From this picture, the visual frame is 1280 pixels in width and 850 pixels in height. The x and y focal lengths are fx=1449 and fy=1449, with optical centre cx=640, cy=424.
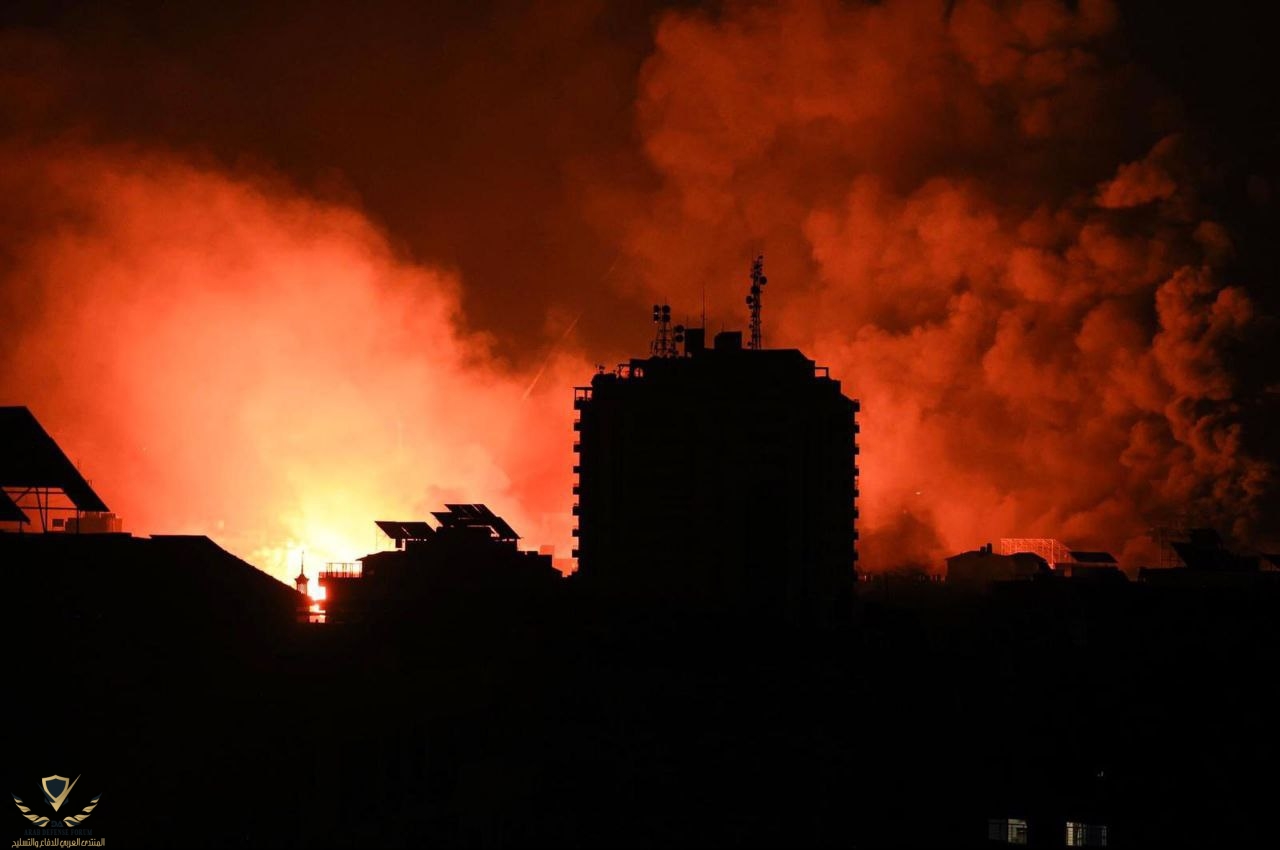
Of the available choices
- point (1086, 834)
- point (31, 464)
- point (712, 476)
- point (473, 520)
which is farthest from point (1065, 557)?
point (31, 464)

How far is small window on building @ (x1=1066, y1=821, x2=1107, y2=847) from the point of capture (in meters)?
54.1

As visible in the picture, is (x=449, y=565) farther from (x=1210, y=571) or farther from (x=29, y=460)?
(x=29, y=460)

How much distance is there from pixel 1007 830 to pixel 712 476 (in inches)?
3005

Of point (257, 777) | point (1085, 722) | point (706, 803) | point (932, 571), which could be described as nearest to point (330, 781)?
point (257, 777)

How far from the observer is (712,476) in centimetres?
12988

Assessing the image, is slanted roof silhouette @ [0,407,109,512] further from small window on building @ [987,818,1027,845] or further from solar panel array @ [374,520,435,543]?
solar panel array @ [374,520,435,543]

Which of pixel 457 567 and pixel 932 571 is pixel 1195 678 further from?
pixel 932 571

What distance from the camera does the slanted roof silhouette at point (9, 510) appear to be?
42094mm

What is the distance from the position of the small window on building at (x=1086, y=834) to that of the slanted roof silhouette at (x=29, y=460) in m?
36.2

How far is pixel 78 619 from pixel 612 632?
1558 inches

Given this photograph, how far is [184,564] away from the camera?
46.0 m

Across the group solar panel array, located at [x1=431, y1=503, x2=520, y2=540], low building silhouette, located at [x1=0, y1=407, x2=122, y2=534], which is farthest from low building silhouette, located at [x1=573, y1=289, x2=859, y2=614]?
low building silhouette, located at [x1=0, y1=407, x2=122, y2=534]

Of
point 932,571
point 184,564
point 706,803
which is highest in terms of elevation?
point 932,571

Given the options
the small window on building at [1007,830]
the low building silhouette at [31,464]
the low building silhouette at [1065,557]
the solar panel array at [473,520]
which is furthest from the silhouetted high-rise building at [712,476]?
the low building silhouette at [31,464]
